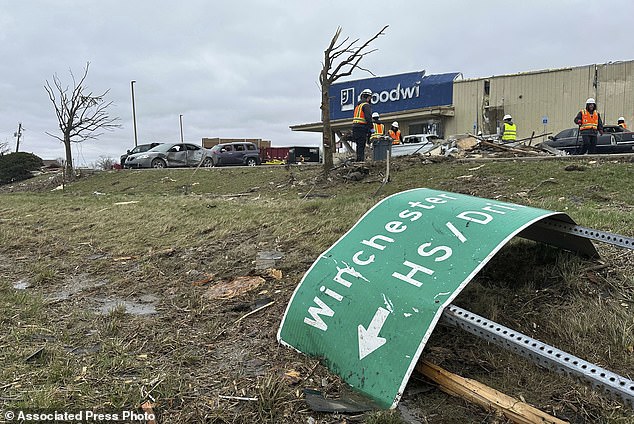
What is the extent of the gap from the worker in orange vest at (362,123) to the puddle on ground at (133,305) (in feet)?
26.6

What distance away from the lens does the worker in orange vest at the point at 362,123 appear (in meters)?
11.5

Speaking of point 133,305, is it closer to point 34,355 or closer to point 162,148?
point 34,355

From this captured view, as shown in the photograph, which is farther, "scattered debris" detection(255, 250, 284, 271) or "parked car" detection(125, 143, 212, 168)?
"parked car" detection(125, 143, 212, 168)

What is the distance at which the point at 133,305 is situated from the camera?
4301mm

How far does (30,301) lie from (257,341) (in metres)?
2.34

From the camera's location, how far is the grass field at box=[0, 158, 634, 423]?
2447mm

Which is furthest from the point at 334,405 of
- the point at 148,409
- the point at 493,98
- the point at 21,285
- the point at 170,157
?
the point at 493,98

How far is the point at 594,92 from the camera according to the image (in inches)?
964

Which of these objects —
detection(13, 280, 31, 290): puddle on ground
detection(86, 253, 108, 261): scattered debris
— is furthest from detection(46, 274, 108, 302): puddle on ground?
detection(86, 253, 108, 261): scattered debris

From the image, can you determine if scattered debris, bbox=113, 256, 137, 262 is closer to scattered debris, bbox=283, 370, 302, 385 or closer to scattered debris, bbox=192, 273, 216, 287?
scattered debris, bbox=192, 273, 216, 287

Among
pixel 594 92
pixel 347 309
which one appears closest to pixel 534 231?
pixel 347 309

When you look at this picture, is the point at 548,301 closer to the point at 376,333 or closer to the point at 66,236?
the point at 376,333

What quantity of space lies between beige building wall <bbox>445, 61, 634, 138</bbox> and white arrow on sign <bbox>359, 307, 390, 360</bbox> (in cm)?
2595

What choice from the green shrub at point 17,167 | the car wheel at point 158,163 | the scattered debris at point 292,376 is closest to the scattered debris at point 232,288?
the scattered debris at point 292,376
